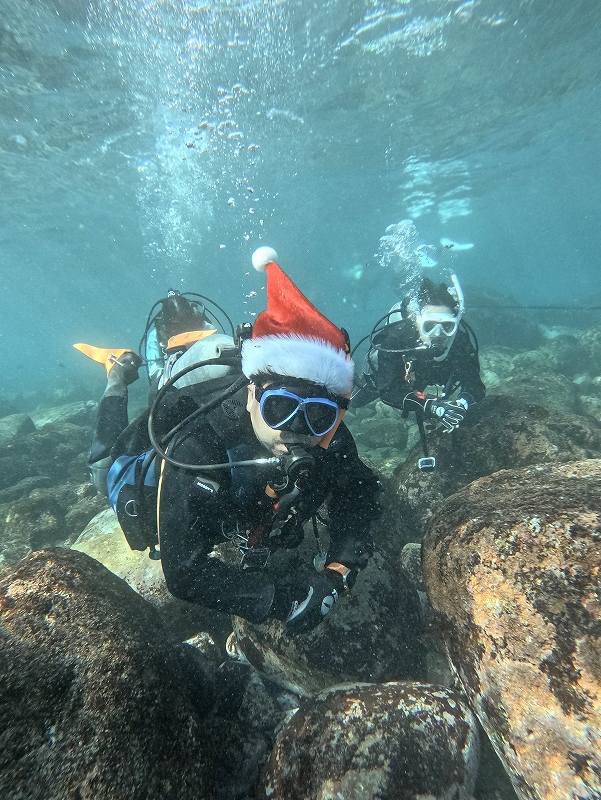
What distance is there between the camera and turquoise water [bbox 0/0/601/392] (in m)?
12.8

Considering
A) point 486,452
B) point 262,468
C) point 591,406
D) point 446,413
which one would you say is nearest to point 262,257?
point 262,468

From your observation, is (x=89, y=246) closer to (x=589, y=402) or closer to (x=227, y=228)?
(x=227, y=228)

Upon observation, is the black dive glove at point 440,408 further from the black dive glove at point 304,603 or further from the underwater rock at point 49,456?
the underwater rock at point 49,456

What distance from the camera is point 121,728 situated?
5.69 ft

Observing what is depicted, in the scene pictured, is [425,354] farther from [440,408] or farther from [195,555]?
[195,555]

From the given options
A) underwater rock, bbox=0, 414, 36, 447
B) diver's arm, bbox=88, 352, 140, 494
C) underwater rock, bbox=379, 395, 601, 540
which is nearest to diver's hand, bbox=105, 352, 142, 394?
diver's arm, bbox=88, 352, 140, 494

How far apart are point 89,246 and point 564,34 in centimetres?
4081

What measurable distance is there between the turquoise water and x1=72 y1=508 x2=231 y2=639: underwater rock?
14909 millimetres

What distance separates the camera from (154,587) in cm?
410

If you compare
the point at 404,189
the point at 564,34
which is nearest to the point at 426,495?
the point at 564,34

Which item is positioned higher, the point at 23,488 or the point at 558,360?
the point at 558,360

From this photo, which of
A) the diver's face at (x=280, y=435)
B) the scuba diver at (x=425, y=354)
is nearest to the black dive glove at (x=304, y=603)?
the diver's face at (x=280, y=435)

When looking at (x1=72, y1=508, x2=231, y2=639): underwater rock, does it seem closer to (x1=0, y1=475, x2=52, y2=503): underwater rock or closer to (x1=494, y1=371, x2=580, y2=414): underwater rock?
(x1=0, y1=475, x2=52, y2=503): underwater rock

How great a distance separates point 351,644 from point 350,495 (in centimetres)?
116
